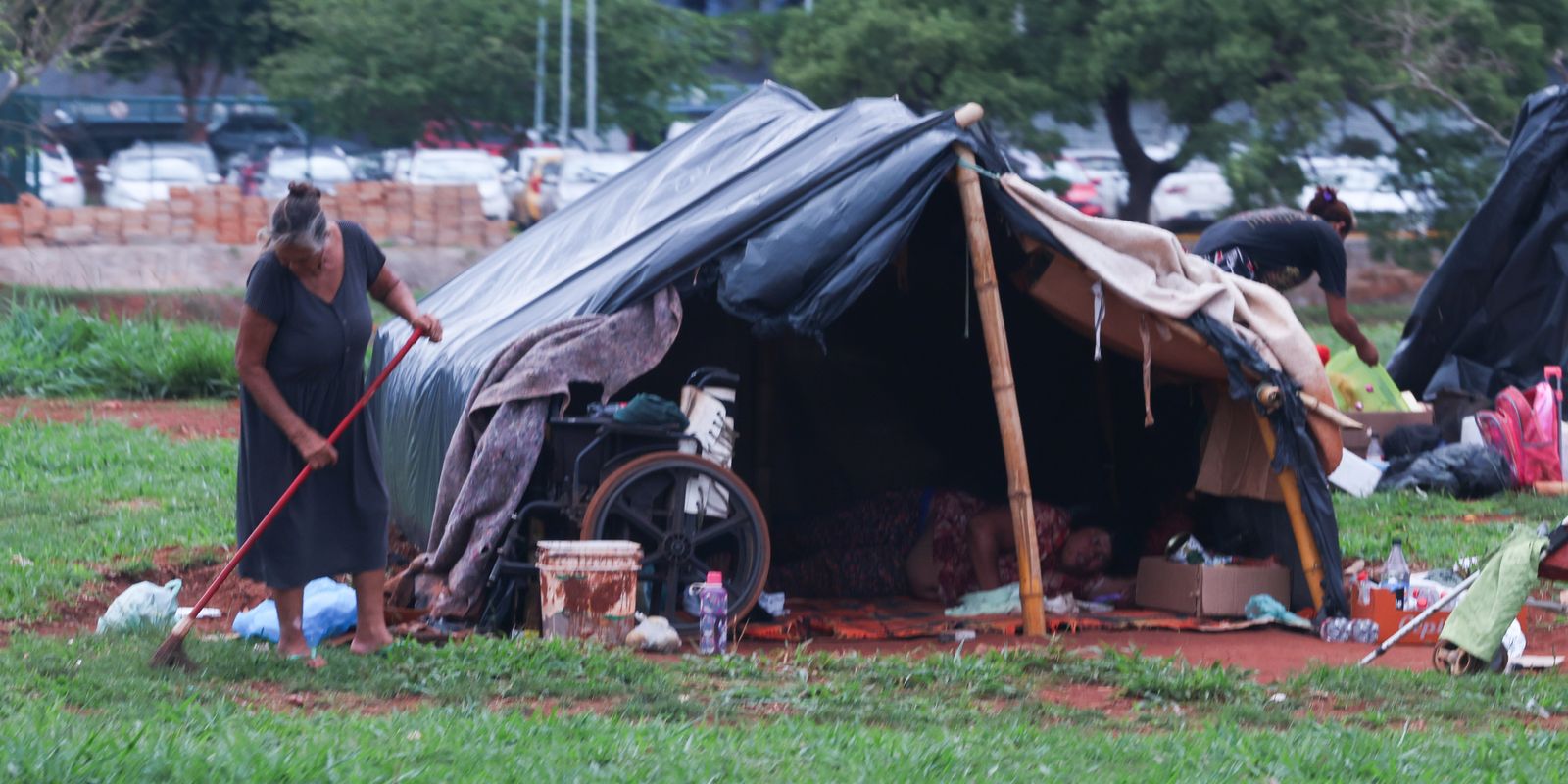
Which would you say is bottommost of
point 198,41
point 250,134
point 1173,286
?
point 1173,286

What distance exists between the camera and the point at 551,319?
7668mm

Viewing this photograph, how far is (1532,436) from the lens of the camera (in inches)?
423

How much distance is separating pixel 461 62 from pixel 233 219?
20.7 ft

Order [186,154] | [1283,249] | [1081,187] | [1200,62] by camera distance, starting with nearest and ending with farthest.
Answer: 1. [1283,249]
2. [1200,62]
3. [1081,187]
4. [186,154]

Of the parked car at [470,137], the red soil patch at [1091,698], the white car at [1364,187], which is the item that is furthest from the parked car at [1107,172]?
the red soil patch at [1091,698]

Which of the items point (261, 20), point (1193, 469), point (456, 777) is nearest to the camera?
point (456, 777)

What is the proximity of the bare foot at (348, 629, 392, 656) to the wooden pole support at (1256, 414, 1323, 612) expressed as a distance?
11.9 feet

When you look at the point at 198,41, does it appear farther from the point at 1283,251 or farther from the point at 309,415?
the point at 309,415

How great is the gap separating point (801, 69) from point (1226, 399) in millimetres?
17861

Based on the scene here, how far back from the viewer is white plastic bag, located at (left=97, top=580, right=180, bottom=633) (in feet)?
21.5

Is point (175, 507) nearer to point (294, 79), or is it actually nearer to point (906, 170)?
point (906, 170)

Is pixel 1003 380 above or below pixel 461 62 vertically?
below

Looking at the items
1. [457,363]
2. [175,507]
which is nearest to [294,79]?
[175,507]

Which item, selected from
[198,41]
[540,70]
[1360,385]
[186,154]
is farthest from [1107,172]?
[1360,385]
